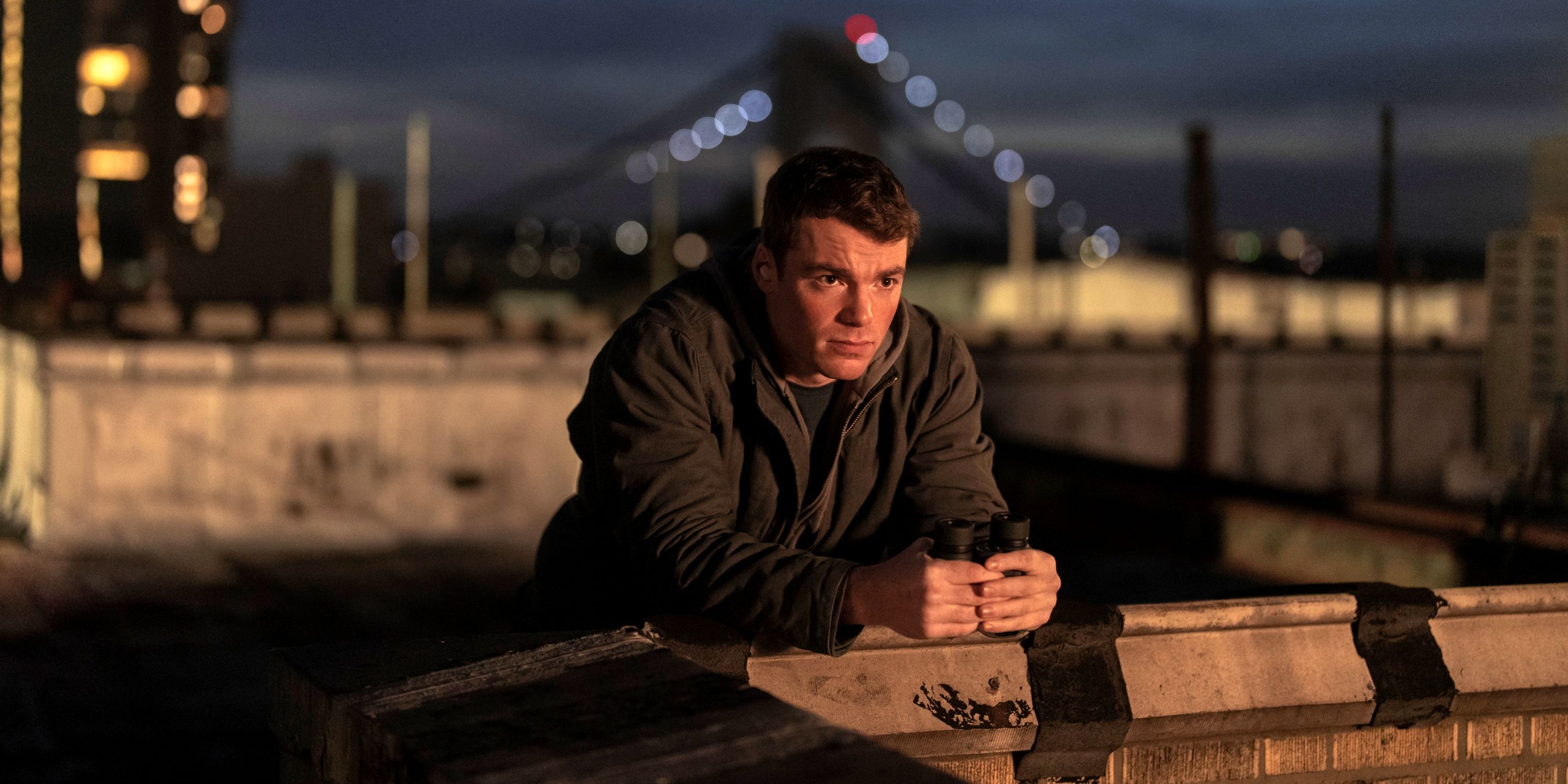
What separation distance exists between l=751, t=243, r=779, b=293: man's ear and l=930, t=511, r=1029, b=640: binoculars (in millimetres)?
625

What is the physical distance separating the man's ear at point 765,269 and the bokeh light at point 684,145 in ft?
264

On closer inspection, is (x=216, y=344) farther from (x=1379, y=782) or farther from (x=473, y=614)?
(x=1379, y=782)

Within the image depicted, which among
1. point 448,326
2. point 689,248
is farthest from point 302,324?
point 689,248

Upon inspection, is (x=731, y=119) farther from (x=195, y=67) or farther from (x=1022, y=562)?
(x=1022, y=562)

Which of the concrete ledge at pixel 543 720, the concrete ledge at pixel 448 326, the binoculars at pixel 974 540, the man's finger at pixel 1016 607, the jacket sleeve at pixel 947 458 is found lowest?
the concrete ledge at pixel 543 720

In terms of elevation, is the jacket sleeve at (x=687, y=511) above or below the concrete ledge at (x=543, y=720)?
above

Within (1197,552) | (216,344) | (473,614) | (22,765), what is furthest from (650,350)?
(1197,552)

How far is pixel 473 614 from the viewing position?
1096 centimetres

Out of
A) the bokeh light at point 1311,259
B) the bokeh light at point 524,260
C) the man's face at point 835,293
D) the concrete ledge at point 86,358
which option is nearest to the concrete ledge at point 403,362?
the concrete ledge at point 86,358

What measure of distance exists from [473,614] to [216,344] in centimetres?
347

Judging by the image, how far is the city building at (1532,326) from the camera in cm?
757

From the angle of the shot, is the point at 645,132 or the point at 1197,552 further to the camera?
the point at 645,132

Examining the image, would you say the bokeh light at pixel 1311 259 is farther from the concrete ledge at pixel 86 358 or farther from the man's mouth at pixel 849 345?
the man's mouth at pixel 849 345

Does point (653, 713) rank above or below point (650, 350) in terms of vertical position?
below
